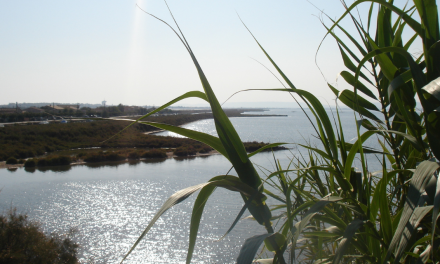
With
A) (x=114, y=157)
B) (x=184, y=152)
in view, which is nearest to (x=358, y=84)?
(x=114, y=157)

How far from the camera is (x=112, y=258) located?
28.7ft

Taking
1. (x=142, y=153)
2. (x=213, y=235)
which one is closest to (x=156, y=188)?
(x=213, y=235)

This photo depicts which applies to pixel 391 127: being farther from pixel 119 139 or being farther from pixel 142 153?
pixel 119 139

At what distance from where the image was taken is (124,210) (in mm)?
12992

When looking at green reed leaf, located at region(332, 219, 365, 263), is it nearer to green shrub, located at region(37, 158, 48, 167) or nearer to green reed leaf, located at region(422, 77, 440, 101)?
green reed leaf, located at region(422, 77, 440, 101)

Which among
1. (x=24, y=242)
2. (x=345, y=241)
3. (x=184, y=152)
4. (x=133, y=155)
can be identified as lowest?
(x=133, y=155)

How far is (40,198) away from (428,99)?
53.3 ft

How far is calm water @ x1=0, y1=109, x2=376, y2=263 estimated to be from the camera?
9.48 meters

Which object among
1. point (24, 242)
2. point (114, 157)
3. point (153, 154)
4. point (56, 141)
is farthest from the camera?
point (56, 141)

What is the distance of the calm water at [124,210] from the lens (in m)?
9.48

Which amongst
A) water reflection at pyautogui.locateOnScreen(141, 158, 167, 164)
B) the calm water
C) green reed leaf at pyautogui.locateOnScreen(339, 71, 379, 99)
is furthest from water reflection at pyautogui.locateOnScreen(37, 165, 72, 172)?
green reed leaf at pyautogui.locateOnScreen(339, 71, 379, 99)

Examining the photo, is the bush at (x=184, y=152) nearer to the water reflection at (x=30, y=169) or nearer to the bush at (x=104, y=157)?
the bush at (x=104, y=157)

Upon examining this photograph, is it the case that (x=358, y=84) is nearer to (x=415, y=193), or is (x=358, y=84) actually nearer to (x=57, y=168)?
(x=415, y=193)

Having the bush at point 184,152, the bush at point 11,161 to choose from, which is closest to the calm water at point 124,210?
the bush at point 11,161
